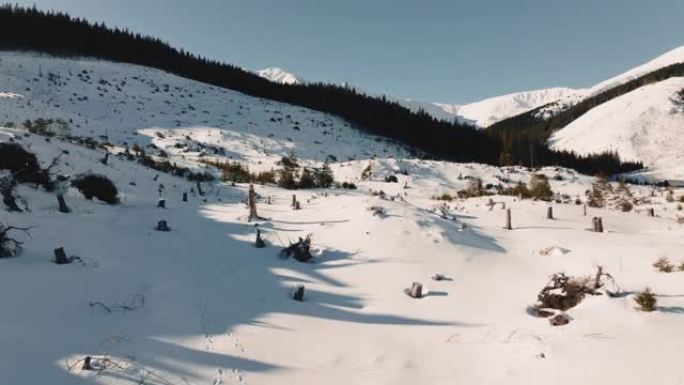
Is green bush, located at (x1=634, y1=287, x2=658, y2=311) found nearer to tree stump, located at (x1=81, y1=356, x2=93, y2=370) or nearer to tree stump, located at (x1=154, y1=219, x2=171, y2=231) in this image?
tree stump, located at (x1=81, y1=356, x2=93, y2=370)

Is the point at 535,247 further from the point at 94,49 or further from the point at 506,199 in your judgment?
the point at 94,49

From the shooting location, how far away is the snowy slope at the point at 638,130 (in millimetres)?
79125

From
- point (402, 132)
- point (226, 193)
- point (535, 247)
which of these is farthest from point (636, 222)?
point (402, 132)

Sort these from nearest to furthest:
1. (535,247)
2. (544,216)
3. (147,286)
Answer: (147,286) < (535,247) < (544,216)

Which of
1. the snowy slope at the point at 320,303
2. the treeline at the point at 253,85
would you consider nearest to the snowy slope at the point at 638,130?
the treeline at the point at 253,85

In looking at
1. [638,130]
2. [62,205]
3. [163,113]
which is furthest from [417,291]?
[638,130]

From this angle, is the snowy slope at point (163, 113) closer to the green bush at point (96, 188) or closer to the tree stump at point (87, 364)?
the green bush at point (96, 188)

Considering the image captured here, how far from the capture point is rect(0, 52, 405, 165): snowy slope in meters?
36.1

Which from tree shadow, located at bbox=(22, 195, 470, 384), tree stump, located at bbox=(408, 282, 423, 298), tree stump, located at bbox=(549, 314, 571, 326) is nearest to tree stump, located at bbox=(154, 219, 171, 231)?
tree shadow, located at bbox=(22, 195, 470, 384)

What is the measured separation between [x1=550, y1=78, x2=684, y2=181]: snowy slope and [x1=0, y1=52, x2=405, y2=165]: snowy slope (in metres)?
48.0

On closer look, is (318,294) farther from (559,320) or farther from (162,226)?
(162,226)

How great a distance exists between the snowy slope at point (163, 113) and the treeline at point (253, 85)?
8.22 metres

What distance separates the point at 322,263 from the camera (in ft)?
32.7

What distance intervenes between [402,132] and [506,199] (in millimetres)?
51592
